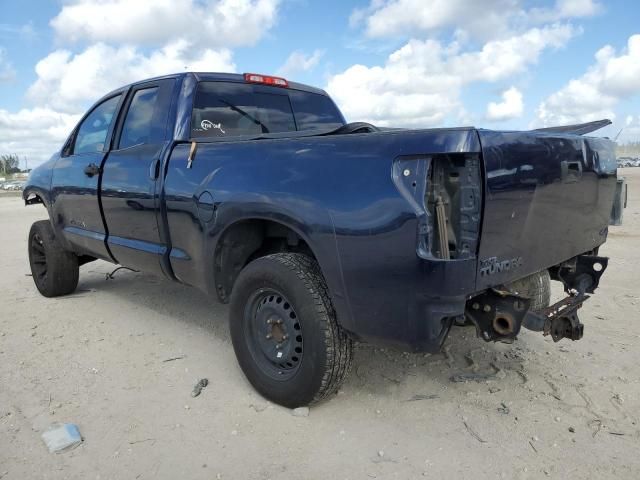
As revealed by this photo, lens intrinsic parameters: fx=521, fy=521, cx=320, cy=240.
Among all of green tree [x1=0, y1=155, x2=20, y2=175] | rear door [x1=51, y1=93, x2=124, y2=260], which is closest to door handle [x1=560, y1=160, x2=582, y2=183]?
rear door [x1=51, y1=93, x2=124, y2=260]

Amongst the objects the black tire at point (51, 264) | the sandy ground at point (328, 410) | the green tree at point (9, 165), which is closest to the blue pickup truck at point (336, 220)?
the sandy ground at point (328, 410)

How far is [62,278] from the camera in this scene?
5.31 metres

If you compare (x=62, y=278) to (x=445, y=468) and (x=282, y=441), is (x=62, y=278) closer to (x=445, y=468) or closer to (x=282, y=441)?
(x=282, y=441)

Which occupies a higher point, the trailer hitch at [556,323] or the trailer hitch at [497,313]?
the trailer hitch at [497,313]

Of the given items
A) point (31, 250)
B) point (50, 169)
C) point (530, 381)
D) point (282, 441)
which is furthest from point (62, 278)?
point (530, 381)

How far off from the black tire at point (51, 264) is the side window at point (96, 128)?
96 centimetres

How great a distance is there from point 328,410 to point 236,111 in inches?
90.4

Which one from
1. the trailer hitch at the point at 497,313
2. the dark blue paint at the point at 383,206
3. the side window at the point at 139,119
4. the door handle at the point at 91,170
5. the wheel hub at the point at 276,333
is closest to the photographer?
the dark blue paint at the point at 383,206

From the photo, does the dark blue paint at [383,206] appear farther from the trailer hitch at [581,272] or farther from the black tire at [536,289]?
the black tire at [536,289]

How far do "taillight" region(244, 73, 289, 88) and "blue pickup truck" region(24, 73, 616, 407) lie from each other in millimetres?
20

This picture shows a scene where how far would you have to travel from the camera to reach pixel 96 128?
15.5 ft

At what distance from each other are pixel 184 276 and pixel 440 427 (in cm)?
192

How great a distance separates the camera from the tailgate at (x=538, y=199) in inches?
91.1

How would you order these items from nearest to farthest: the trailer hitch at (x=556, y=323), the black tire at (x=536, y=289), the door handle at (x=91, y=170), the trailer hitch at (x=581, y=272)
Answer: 1. the trailer hitch at (x=556, y=323)
2. the trailer hitch at (x=581, y=272)
3. the black tire at (x=536, y=289)
4. the door handle at (x=91, y=170)
